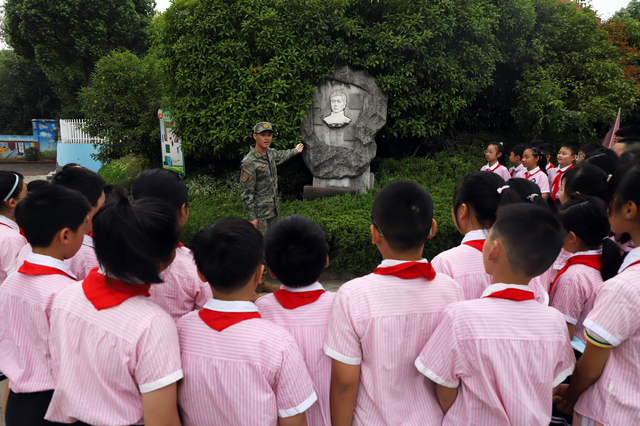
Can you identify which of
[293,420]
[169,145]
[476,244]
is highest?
[169,145]

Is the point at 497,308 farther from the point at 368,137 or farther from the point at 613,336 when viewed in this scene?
the point at 368,137

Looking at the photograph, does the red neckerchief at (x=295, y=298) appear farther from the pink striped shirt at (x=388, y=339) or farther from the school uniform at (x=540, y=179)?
the school uniform at (x=540, y=179)

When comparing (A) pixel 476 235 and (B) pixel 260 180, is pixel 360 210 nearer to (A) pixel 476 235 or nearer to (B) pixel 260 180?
(B) pixel 260 180

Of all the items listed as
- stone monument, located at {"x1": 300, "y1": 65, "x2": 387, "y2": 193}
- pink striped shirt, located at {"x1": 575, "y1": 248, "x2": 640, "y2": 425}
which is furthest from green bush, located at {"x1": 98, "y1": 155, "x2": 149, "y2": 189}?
pink striped shirt, located at {"x1": 575, "y1": 248, "x2": 640, "y2": 425}

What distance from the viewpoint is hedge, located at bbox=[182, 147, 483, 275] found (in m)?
4.67

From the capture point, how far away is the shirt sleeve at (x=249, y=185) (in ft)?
14.9

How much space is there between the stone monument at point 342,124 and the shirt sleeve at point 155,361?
5696 millimetres

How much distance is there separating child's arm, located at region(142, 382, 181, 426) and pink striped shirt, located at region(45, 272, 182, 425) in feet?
0.08

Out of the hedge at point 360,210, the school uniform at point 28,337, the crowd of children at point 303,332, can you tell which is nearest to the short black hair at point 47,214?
the crowd of children at point 303,332

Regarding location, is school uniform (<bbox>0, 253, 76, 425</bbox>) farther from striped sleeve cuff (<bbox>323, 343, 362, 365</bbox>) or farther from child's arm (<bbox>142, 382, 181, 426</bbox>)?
striped sleeve cuff (<bbox>323, 343, 362, 365</bbox>)

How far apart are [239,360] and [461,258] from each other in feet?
3.51

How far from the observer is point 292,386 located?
49.4 inches

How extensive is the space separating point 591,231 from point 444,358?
104 centimetres

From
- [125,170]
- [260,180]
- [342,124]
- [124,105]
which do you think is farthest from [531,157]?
[125,170]
